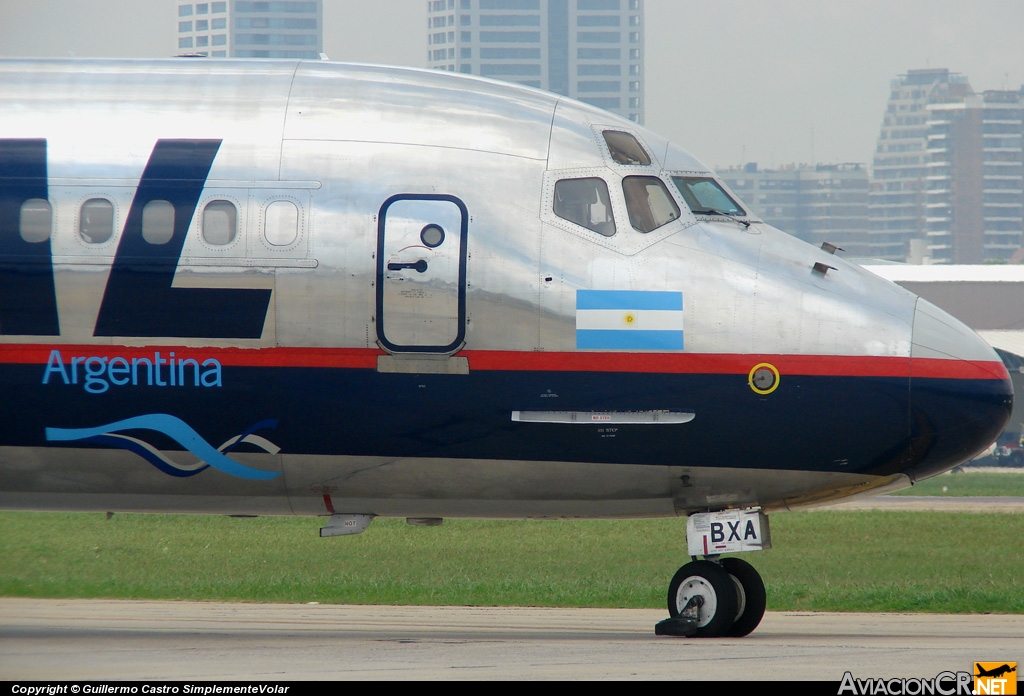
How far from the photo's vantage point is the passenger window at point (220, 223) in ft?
37.7

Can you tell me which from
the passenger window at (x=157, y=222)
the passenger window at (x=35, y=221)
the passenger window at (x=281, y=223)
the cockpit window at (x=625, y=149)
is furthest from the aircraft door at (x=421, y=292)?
the passenger window at (x=35, y=221)

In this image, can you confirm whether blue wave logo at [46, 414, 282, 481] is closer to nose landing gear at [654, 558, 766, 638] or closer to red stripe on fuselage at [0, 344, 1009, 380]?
red stripe on fuselage at [0, 344, 1009, 380]

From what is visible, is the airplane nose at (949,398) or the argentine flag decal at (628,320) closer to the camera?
the airplane nose at (949,398)

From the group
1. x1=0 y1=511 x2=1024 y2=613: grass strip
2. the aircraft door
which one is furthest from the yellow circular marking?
x1=0 y1=511 x2=1024 y2=613: grass strip

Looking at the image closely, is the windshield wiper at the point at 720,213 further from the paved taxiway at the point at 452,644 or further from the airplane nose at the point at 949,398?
the paved taxiway at the point at 452,644

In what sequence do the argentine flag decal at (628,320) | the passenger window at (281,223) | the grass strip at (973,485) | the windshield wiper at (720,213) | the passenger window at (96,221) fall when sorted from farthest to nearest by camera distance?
1. the grass strip at (973,485)
2. the windshield wiper at (720,213)
3. the passenger window at (96,221)
4. the passenger window at (281,223)
5. the argentine flag decal at (628,320)

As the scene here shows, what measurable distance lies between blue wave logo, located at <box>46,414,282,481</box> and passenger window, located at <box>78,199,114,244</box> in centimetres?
170

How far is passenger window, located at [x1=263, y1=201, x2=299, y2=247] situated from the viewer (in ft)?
37.6

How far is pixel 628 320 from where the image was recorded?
1127 centimetres

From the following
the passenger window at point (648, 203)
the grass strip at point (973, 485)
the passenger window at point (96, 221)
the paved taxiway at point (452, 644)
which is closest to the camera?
the paved taxiway at point (452, 644)

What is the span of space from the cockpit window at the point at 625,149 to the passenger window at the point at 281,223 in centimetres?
302

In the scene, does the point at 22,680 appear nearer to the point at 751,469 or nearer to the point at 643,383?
the point at 643,383

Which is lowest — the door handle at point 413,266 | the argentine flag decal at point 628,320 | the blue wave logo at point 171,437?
the blue wave logo at point 171,437

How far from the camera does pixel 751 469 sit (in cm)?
1144
